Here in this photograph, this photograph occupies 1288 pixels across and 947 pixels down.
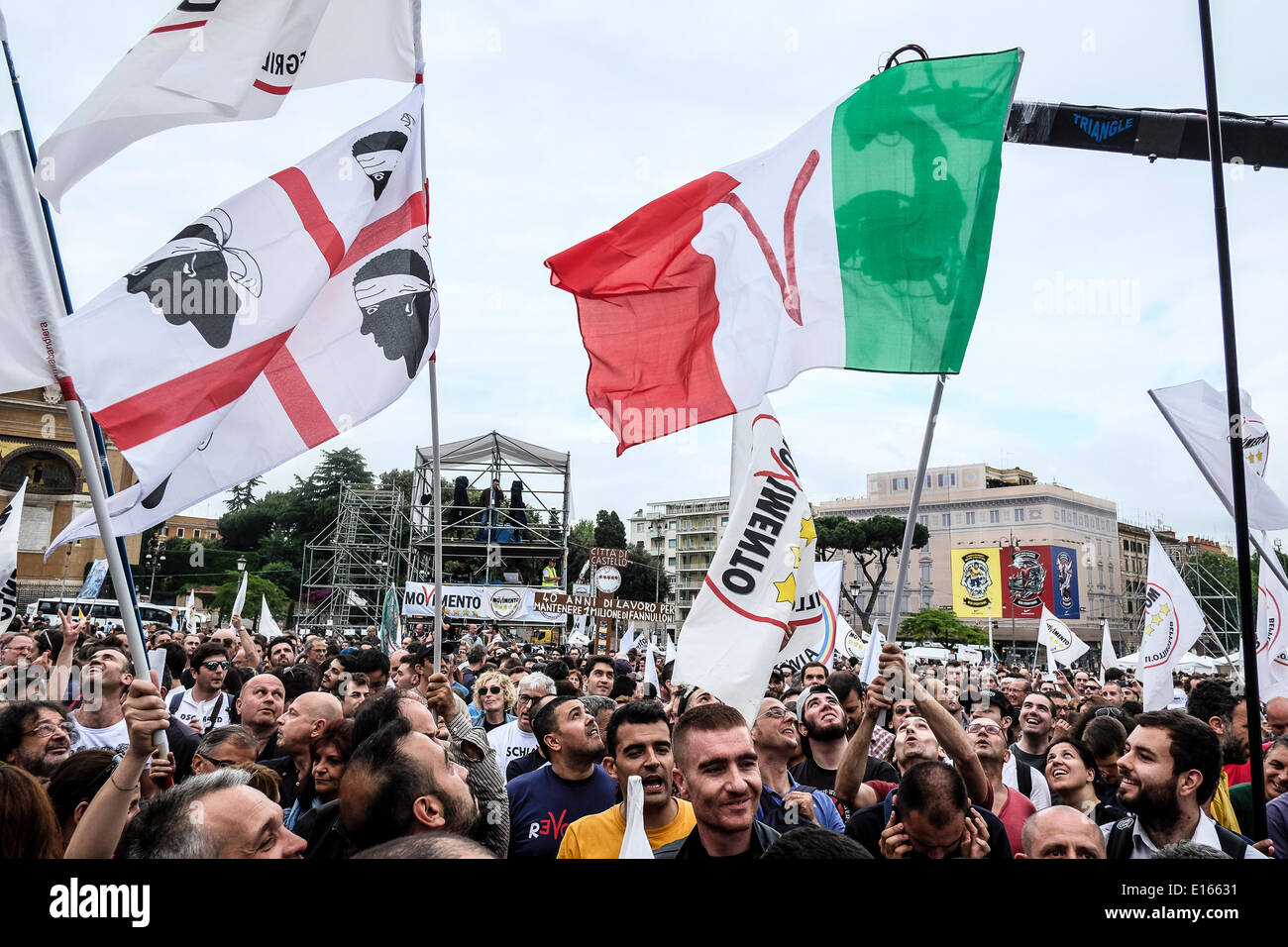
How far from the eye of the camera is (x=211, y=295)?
15.8 feet

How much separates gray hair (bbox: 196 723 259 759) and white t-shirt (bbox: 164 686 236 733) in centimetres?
344

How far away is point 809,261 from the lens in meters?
5.51

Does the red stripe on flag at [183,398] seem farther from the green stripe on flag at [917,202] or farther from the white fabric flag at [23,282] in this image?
the green stripe on flag at [917,202]

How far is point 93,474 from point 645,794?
2.68 m

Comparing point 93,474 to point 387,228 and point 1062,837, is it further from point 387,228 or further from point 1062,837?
point 1062,837

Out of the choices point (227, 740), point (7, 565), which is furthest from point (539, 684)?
point (7, 565)

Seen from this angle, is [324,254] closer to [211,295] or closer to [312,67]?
[211,295]

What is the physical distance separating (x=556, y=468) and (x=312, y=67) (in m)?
27.2

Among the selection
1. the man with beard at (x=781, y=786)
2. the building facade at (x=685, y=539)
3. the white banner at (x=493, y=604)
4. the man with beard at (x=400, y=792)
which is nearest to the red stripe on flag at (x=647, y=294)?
the man with beard at (x=781, y=786)

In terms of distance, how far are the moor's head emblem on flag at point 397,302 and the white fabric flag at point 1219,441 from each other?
4.33 m

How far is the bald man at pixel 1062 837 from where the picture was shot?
352 cm

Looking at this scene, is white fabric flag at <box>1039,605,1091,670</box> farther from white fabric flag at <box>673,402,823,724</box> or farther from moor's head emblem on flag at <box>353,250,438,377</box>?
moor's head emblem on flag at <box>353,250,438,377</box>

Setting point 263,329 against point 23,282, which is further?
point 263,329
